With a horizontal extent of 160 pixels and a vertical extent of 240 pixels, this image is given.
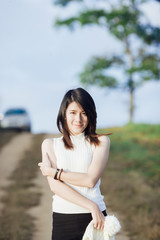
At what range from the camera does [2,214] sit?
318 inches

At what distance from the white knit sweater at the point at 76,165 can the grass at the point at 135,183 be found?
4.04 meters

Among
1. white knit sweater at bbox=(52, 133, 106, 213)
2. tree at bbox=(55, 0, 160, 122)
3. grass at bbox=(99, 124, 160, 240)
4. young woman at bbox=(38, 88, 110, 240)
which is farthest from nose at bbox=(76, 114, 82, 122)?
tree at bbox=(55, 0, 160, 122)

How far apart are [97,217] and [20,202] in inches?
277

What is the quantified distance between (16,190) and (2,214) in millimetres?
2378

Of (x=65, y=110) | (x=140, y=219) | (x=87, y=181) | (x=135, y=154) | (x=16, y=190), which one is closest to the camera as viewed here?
(x=87, y=181)

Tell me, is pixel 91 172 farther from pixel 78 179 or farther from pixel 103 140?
pixel 103 140

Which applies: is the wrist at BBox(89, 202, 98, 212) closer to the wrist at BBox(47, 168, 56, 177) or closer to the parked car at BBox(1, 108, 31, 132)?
the wrist at BBox(47, 168, 56, 177)

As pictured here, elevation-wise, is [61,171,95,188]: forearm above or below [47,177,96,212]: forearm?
above

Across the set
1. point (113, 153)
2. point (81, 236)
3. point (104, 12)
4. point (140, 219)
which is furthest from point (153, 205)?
point (104, 12)

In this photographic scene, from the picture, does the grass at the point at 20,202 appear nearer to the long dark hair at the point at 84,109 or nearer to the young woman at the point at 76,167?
the young woman at the point at 76,167

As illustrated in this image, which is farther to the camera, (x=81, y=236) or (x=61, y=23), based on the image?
(x=61, y=23)

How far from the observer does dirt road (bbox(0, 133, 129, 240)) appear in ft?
23.6

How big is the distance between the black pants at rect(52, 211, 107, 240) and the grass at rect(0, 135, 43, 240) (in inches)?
164

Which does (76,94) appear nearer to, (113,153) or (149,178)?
(149,178)
